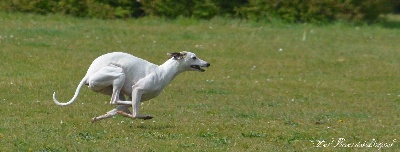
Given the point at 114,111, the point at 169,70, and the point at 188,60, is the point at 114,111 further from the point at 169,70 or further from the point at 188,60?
the point at 188,60

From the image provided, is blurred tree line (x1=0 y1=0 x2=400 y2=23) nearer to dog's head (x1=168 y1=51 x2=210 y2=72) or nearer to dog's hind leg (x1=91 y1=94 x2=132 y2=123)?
dog's head (x1=168 y1=51 x2=210 y2=72)

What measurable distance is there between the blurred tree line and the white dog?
1524 centimetres

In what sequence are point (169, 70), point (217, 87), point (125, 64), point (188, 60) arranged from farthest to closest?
point (217, 87) < point (188, 60) < point (169, 70) < point (125, 64)

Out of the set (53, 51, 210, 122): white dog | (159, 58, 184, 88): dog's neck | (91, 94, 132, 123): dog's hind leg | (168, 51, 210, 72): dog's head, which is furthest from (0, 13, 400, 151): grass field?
(168, 51, 210, 72): dog's head

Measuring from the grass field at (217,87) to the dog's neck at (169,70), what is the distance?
59cm

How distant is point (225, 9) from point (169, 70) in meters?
16.3

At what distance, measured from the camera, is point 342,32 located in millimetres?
26078

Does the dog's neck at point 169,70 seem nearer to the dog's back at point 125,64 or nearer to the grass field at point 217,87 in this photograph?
the dog's back at point 125,64

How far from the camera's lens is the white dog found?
11.5 metres

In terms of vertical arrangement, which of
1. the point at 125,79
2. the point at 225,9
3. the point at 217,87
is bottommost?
the point at 225,9

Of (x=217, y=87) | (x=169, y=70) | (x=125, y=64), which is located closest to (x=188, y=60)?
(x=169, y=70)

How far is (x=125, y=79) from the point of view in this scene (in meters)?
11.7

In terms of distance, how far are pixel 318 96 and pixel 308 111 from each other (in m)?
2.27

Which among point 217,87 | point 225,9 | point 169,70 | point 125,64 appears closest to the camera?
point 125,64
